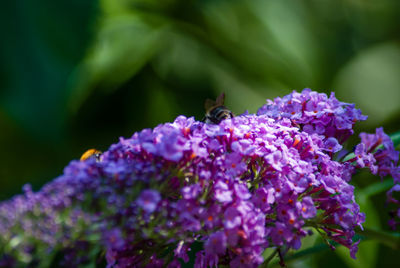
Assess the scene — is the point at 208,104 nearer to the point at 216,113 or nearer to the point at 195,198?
the point at 216,113

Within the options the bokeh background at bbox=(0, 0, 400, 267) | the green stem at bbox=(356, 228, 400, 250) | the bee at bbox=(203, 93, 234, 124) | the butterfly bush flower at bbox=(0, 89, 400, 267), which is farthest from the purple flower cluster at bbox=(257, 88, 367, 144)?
the bokeh background at bbox=(0, 0, 400, 267)

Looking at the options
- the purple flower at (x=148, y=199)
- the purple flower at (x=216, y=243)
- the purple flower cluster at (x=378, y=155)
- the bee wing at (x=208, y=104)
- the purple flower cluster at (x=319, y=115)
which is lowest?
the purple flower at (x=216, y=243)

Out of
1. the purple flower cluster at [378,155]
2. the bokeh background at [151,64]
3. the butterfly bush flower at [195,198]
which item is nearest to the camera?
the butterfly bush flower at [195,198]

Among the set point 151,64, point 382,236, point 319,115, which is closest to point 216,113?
point 319,115

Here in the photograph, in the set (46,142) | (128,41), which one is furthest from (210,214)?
(128,41)

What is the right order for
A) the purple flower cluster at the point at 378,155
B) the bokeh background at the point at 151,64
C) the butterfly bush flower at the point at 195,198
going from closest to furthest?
the butterfly bush flower at the point at 195,198 < the purple flower cluster at the point at 378,155 < the bokeh background at the point at 151,64

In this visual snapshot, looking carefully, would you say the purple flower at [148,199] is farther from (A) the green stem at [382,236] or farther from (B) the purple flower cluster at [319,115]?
(A) the green stem at [382,236]

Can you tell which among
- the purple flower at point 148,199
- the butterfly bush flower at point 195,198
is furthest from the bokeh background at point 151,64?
the purple flower at point 148,199
